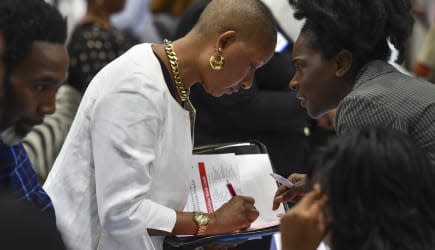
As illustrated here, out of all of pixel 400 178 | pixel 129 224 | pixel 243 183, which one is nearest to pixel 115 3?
pixel 243 183

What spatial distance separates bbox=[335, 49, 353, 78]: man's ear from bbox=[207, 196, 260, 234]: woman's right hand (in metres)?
0.41

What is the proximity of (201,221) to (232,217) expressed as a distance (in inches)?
3.2

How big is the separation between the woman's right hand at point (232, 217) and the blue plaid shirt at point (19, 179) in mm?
407

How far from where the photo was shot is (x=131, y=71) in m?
2.00

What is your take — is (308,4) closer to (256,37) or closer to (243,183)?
(256,37)

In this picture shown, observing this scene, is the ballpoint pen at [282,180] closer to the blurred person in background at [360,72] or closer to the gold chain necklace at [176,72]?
the blurred person in background at [360,72]

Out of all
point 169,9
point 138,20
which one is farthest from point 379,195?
point 169,9

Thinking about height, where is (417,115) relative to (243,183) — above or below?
above

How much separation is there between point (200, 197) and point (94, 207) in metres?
0.31

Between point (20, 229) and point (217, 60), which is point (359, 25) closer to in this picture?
point (217, 60)

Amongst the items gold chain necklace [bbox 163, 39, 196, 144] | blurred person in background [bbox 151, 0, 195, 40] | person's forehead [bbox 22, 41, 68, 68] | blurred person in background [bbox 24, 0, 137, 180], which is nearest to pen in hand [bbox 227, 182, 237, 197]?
gold chain necklace [bbox 163, 39, 196, 144]

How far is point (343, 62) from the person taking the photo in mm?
2080

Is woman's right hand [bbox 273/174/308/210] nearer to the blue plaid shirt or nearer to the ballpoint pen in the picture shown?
the ballpoint pen

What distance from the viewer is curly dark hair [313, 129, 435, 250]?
5.10 feet
